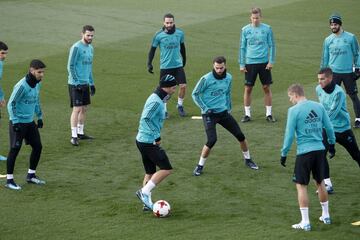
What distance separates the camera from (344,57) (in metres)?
19.3

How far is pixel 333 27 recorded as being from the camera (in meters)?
18.9

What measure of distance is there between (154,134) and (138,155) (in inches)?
143

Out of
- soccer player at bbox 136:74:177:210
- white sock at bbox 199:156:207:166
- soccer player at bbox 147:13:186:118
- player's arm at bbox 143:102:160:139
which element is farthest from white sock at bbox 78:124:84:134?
player's arm at bbox 143:102:160:139

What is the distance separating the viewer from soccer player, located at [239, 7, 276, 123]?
20406 millimetres

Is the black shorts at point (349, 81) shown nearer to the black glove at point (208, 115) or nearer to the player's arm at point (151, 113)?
the black glove at point (208, 115)

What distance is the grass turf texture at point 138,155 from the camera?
13.6m

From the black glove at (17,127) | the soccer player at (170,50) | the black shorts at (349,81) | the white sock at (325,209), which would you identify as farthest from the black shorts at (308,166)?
the soccer player at (170,50)

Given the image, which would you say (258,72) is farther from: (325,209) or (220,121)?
(325,209)

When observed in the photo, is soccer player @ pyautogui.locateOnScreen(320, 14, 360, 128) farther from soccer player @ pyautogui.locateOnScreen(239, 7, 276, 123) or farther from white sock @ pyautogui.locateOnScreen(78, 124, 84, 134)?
white sock @ pyautogui.locateOnScreen(78, 124, 84, 134)

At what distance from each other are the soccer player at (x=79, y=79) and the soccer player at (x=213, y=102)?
3597 mm

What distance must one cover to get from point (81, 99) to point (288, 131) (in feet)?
24.1

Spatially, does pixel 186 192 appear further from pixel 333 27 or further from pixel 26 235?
pixel 333 27

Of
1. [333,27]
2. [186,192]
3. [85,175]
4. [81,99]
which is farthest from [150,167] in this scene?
[333,27]

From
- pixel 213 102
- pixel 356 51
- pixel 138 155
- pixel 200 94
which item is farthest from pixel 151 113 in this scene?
pixel 356 51
